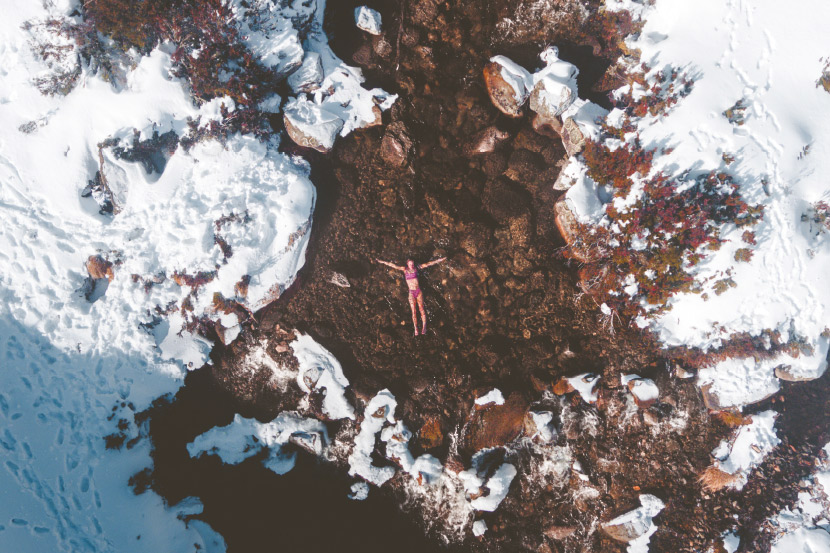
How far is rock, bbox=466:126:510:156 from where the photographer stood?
8.84m

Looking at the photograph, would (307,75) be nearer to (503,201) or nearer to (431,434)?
(503,201)

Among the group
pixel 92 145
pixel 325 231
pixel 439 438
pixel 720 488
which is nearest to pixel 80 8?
pixel 92 145

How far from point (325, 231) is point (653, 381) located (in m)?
8.94

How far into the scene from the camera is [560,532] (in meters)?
8.57

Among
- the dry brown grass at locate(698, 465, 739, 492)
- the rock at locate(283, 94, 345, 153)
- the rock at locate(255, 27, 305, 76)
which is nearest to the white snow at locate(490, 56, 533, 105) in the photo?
the rock at locate(283, 94, 345, 153)

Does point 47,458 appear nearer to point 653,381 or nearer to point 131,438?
point 131,438

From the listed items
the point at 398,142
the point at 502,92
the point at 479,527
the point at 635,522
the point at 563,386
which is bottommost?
the point at 479,527

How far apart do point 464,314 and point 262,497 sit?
670 centimetres

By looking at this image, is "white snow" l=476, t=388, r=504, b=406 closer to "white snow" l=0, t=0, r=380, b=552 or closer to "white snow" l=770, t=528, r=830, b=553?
"white snow" l=0, t=0, r=380, b=552

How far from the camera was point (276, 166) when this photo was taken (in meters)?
8.45

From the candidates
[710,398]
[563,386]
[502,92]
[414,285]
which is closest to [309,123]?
[414,285]

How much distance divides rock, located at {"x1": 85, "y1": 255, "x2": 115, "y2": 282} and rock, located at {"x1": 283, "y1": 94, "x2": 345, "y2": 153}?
520 centimetres

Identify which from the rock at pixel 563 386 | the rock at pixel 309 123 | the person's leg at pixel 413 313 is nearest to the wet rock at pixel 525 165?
the person's leg at pixel 413 313

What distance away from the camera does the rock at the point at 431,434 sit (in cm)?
882
